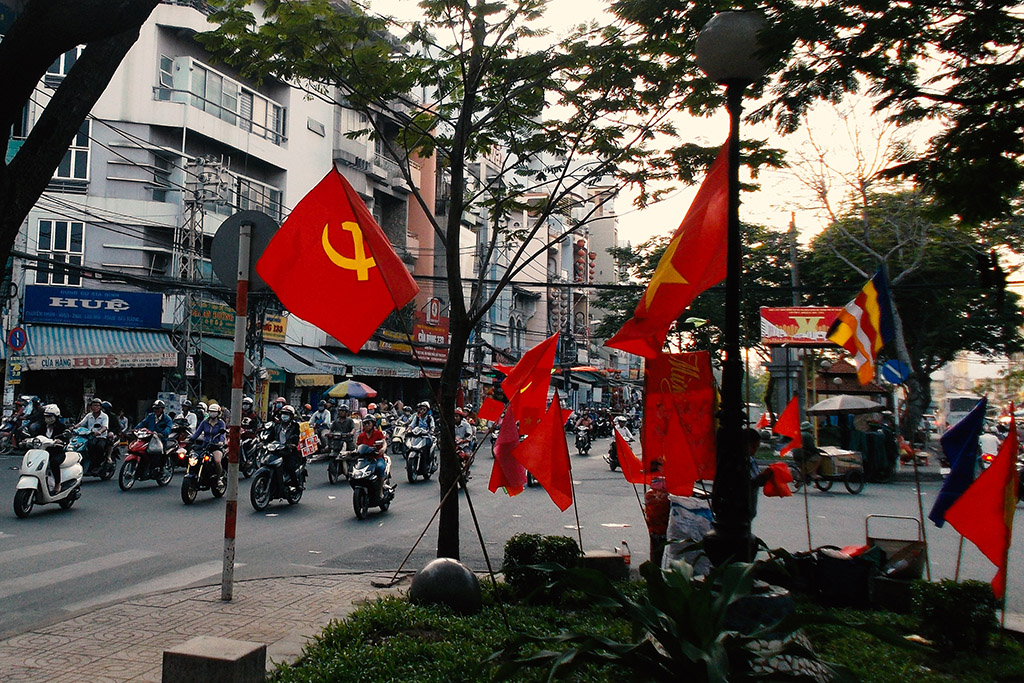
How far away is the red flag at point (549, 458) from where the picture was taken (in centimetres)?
677

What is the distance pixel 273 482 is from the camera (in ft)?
41.3

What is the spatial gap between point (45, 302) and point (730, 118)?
2171 cm

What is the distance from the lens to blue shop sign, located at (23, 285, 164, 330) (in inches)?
868

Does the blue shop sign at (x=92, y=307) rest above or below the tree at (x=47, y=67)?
above

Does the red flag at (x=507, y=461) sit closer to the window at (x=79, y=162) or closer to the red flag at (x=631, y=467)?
the red flag at (x=631, y=467)

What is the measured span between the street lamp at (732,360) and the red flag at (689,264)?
116 millimetres

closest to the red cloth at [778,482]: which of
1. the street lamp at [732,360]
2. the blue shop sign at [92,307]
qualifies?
the street lamp at [732,360]

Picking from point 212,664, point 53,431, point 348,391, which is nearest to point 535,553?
point 212,664

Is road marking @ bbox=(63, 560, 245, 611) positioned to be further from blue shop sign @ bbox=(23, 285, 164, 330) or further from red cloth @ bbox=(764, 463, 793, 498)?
blue shop sign @ bbox=(23, 285, 164, 330)

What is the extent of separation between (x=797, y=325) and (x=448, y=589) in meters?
20.5

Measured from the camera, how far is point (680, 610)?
3580 mm

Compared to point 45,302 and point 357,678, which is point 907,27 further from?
point 45,302

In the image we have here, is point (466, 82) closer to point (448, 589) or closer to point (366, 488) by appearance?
point (448, 589)

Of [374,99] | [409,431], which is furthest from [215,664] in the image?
[409,431]
